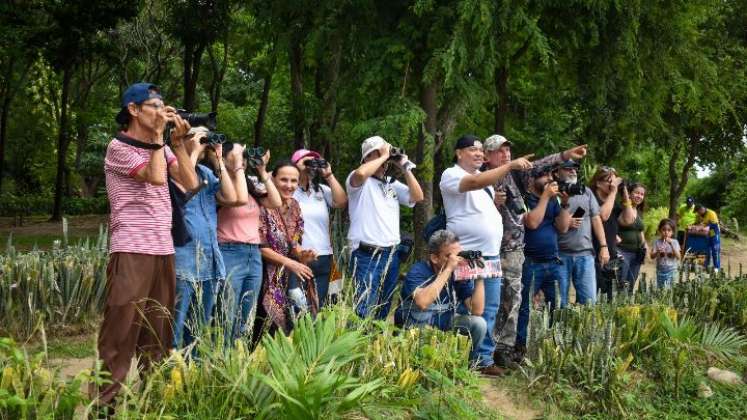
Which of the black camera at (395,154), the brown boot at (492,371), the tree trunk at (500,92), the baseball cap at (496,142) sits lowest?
the brown boot at (492,371)

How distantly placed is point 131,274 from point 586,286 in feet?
13.0

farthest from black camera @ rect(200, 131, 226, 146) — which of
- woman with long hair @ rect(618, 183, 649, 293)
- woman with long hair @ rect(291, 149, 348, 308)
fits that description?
woman with long hair @ rect(618, 183, 649, 293)

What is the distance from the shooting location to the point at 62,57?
1792 centimetres

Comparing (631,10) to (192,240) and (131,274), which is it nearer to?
(192,240)

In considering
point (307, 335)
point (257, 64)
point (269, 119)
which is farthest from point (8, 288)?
point (269, 119)

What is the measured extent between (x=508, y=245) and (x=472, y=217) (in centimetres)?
51

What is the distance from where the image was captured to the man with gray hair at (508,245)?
5.75 metres

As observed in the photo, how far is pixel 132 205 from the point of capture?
386 centimetres

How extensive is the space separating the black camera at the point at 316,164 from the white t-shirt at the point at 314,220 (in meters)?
0.17

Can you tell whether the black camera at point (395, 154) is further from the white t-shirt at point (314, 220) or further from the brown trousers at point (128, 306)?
the brown trousers at point (128, 306)

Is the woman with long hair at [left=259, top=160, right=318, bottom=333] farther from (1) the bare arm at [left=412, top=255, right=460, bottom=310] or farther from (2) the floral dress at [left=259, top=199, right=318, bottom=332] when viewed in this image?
(1) the bare arm at [left=412, top=255, right=460, bottom=310]

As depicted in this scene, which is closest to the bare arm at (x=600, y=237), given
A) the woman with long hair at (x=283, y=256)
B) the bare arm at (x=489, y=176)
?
the bare arm at (x=489, y=176)

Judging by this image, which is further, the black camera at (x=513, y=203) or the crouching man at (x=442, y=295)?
the black camera at (x=513, y=203)

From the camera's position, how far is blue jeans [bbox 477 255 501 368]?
5383mm
